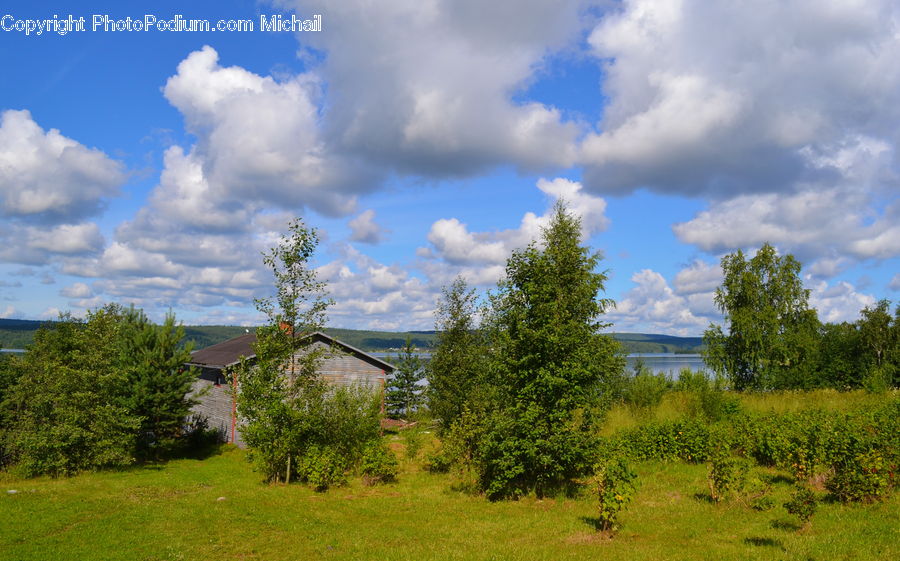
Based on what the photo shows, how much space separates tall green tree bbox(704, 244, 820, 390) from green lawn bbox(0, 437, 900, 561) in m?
27.3

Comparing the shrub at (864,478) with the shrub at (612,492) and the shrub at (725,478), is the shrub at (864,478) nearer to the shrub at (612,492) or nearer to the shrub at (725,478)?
the shrub at (725,478)

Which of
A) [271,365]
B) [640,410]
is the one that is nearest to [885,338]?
[640,410]

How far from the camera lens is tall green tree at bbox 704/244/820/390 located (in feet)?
126

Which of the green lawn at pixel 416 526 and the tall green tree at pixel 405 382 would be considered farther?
the tall green tree at pixel 405 382

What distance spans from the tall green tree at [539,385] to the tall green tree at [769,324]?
29613 millimetres

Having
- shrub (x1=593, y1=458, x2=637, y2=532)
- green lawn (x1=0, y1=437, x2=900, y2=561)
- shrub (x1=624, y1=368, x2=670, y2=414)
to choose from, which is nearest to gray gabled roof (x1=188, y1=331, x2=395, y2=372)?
green lawn (x1=0, y1=437, x2=900, y2=561)

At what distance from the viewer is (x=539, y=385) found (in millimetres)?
14188

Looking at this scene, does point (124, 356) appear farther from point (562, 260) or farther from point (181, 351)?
point (562, 260)

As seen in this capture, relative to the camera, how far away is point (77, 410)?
70.8 ft

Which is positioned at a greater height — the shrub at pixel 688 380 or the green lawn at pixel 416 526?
the shrub at pixel 688 380

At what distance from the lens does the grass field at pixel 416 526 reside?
9.99 metres

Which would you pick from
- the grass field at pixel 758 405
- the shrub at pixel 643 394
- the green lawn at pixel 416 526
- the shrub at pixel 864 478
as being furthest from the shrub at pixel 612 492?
the shrub at pixel 643 394

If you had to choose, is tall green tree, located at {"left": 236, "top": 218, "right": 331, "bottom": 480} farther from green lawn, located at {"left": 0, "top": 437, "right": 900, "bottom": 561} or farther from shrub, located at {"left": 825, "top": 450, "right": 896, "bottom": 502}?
shrub, located at {"left": 825, "top": 450, "right": 896, "bottom": 502}

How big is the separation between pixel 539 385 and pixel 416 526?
463cm
